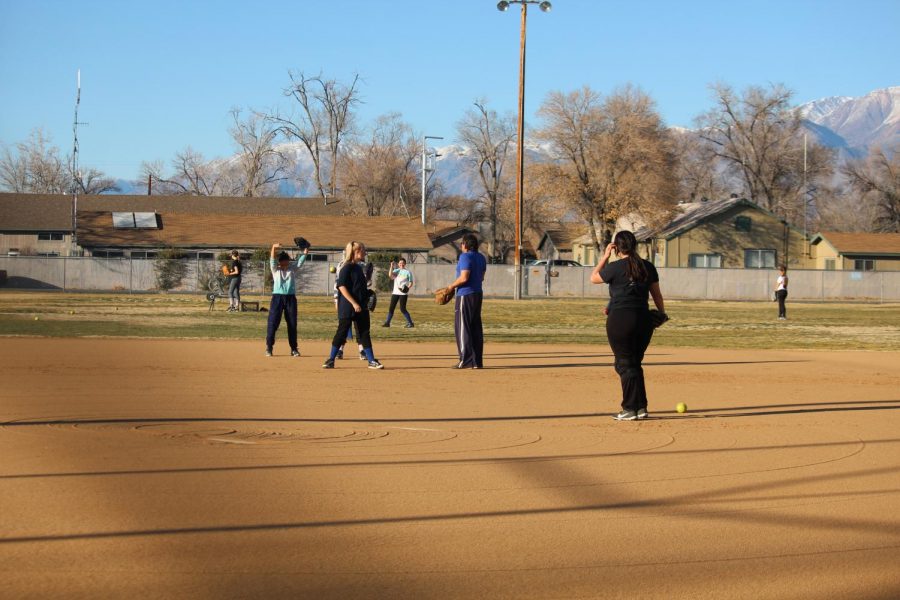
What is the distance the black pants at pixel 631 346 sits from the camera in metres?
10.8

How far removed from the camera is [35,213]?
236 feet

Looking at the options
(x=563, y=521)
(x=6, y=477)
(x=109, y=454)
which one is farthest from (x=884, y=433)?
(x=6, y=477)

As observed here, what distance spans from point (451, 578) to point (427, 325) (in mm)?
22811

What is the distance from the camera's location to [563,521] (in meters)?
6.40

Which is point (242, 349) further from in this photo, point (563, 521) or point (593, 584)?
point (593, 584)

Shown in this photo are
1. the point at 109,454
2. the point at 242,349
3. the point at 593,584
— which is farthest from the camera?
the point at 242,349

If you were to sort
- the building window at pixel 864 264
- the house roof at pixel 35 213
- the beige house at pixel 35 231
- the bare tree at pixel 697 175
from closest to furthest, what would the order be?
the beige house at pixel 35 231, the house roof at pixel 35 213, the building window at pixel 864 264, the bare tree at pixel 697 175

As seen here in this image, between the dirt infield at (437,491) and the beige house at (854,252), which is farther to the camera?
the beige house at (854,252)

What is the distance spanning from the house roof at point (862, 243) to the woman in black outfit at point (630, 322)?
6469cm

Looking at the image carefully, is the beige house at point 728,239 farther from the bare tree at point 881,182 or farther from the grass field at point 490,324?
the grass field at point 490,324

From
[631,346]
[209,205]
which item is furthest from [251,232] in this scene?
[631,346]

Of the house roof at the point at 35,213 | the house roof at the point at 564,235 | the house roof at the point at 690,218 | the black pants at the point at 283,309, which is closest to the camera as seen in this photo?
the black pants at the point at 283,309

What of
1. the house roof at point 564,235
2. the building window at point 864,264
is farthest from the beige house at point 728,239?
the house roof at point 564,235

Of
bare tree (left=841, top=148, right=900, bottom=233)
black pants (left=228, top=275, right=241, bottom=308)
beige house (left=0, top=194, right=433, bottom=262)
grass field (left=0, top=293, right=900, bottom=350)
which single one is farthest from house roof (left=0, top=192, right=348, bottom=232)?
black pants (left=228, top=275, right=241, bottom=308)
